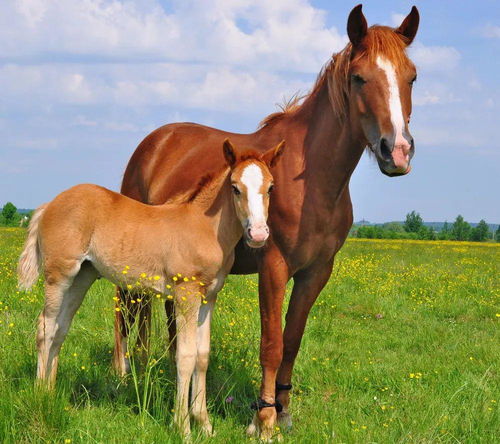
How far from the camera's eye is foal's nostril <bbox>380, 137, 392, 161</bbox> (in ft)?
11.4

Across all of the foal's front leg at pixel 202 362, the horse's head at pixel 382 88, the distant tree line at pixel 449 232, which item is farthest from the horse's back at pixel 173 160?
the distant tree line at pixel 449 232

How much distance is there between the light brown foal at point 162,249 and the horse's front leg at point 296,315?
2.08ft

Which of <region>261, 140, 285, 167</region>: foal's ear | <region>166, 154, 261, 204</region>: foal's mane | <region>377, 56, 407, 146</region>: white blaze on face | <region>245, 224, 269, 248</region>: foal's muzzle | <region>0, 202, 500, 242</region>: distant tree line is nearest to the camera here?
<region>377, 56, 407, 146</region>: white blaze on face

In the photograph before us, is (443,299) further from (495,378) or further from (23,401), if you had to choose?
(23,401)

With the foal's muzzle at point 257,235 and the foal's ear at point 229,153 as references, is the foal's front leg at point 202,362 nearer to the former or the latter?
the foal's muzzle at point 257,235

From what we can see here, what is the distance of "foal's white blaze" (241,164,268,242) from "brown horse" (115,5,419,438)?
17.8 inches

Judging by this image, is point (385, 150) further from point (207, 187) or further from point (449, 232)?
point (449, 232)

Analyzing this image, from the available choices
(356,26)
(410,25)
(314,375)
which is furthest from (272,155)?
(314,375)

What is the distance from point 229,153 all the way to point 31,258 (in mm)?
1865

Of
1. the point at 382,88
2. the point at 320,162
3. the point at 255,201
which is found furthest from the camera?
the point at 320,162

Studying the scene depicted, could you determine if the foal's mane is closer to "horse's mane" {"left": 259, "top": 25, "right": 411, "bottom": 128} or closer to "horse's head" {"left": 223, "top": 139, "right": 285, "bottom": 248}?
"horse's head" {"left": 223, "top": 139, "right": 285, "bottom": 248}

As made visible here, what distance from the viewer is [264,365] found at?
14.0ft

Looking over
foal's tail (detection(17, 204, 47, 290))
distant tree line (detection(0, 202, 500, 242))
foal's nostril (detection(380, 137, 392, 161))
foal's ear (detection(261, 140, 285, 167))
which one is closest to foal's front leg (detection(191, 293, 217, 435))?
foal's ear (detection(261, 140, 285, 167))

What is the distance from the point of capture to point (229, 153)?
3998mm
